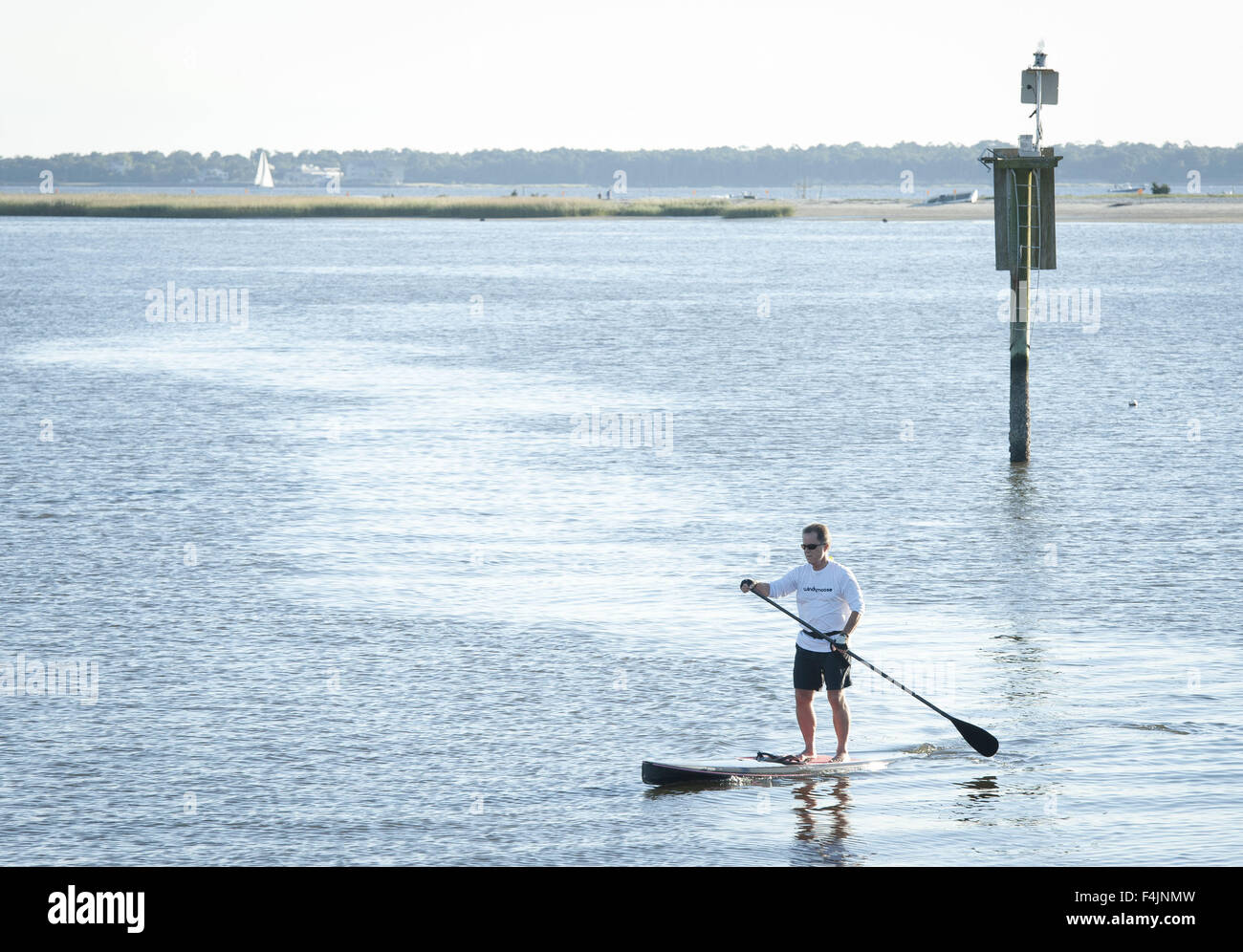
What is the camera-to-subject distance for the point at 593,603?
1995cm

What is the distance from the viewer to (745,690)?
1642 cm

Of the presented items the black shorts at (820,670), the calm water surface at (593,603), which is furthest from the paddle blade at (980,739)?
the black shorts at (820,670)

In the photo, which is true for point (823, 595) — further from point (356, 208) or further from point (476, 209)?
point (356, 208)

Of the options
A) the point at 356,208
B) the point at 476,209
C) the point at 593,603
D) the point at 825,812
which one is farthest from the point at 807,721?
the point at 356,208

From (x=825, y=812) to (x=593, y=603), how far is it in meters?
7.28

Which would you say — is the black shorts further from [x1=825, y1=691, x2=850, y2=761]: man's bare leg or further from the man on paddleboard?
[x1=825, y1=691, x2=850, y2=761]: man's bare leg

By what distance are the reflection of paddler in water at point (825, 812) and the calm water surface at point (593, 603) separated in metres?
0.04

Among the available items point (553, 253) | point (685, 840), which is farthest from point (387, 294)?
point (685, 840)

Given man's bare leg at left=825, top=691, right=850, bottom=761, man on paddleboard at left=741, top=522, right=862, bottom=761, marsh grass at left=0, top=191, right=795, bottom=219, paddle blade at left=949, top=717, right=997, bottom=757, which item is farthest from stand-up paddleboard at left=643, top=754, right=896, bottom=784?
marsh grass at left=0, top=191, right=795, bottom=219

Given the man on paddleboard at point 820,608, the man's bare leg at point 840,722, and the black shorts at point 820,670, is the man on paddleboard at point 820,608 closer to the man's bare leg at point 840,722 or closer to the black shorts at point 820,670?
the black shorts at point 820,670

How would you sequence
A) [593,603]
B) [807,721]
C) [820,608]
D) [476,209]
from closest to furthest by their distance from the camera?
[820,608]
[807,721]
[593,603]
[476,209]

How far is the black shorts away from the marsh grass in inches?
5707
